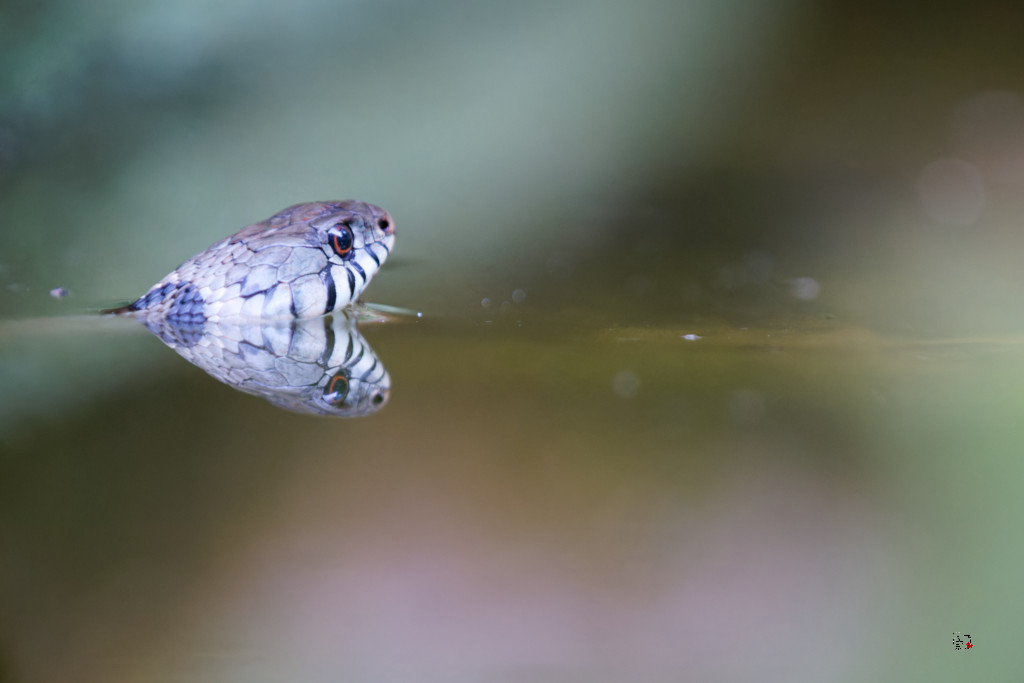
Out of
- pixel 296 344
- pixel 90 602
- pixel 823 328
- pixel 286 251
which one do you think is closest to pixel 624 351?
pixel 823 328

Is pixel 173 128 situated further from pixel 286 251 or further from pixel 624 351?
pixel 624 351

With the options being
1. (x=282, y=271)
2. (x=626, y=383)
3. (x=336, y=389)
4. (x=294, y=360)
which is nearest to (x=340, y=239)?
(x=282, y=271)

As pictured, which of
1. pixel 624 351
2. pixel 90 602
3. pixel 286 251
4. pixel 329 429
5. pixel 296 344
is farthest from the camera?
pixel 286 251

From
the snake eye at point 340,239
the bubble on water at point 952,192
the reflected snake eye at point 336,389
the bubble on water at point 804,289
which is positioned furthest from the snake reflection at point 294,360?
the bubble on water at point 952,192

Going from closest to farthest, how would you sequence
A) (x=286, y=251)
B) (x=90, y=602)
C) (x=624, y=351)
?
1. (x=90, y=602)
2. (x=624, y=351)
3. (x=286, y=251)

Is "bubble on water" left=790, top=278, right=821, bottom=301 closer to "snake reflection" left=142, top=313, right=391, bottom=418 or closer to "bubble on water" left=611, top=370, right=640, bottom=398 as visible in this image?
"bubble on water" left=611, top=370, right=640, bottom=398

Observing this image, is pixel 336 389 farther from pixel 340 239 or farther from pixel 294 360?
pixel 340 239

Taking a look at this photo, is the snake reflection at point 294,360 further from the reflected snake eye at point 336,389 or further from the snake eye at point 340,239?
the snake eye at point 340,239
